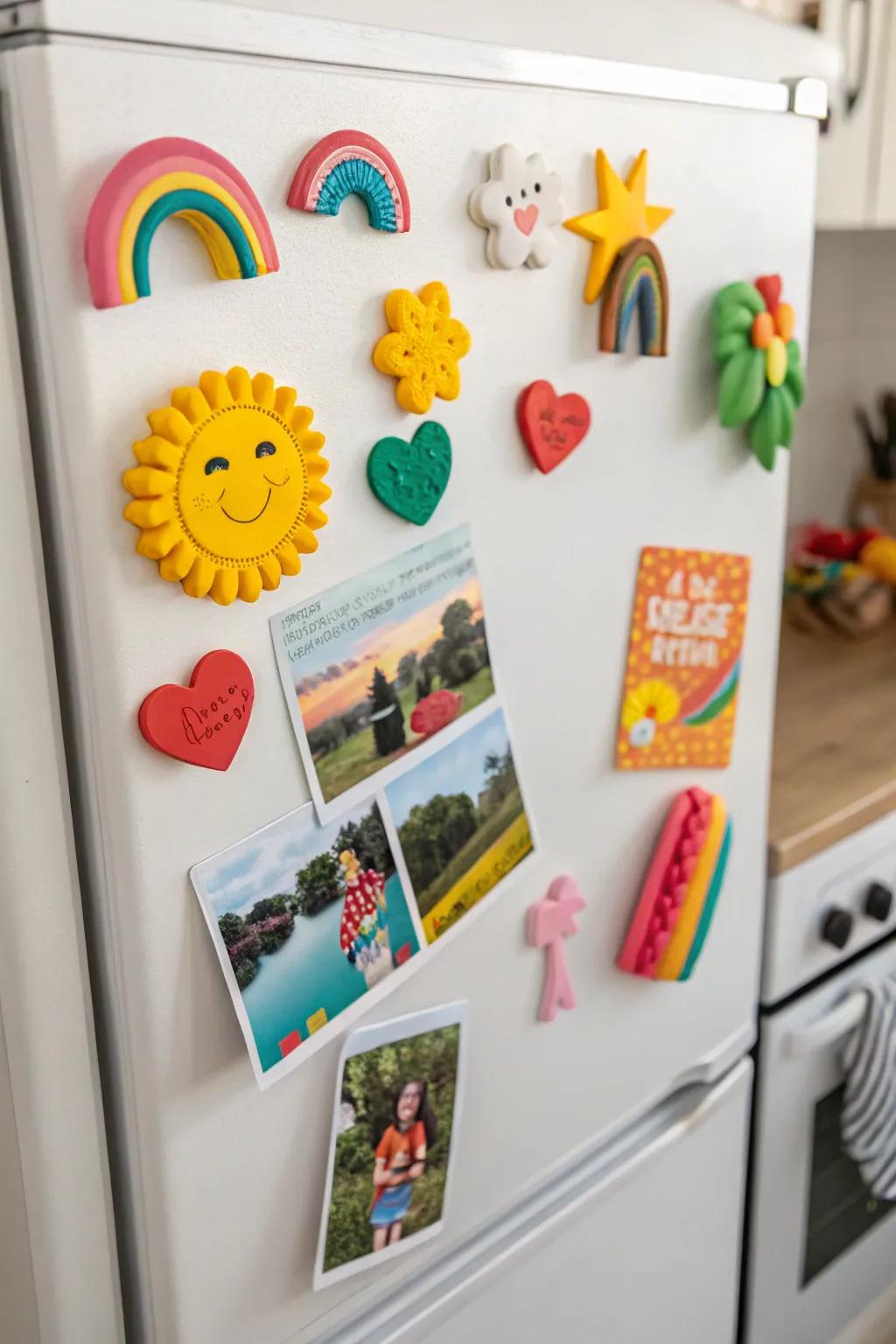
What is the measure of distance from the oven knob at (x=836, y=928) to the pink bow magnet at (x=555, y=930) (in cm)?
40

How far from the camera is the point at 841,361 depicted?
6.21 ft

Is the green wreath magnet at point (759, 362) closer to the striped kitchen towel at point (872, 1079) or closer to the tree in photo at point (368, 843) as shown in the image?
the tree in photo at point (368, 843)

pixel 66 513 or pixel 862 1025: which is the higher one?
pixel 66 513

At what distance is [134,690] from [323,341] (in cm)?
21

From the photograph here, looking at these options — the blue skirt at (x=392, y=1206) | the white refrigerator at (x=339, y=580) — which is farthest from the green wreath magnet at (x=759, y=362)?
the blue skirt at (x=392, y=1206)

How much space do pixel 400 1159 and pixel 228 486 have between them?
0.47 m

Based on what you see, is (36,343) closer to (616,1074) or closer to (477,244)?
(477,244)

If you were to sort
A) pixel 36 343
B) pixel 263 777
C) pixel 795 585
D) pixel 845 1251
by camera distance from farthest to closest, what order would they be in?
pixel 795 585 → pixel 845 1251 → pixel 263 777 → pixel 36 343

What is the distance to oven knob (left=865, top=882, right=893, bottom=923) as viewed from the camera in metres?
1.25

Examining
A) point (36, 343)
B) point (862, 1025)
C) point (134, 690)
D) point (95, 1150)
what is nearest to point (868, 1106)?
point (862, 1025)

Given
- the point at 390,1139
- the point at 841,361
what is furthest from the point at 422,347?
the point at 841,361

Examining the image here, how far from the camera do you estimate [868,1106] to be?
1262mm

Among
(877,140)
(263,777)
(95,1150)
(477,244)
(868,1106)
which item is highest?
(877,140)

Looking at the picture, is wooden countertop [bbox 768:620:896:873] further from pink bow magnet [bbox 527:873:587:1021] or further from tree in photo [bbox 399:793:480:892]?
tree in photo [bbox 399:793:480:892]
